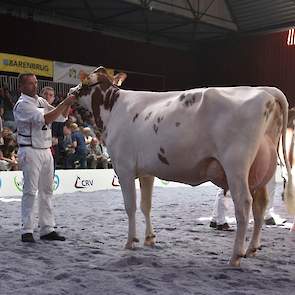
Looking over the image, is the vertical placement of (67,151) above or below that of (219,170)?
below

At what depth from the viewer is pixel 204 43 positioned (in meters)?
21.9

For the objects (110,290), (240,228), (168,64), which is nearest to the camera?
(110,290)

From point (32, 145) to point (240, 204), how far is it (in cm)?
223

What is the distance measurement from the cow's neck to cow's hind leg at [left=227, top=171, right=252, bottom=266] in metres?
1.68

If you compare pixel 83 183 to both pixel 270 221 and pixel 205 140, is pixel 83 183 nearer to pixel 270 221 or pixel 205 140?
pixel 270 221

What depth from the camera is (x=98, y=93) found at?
17.0ft

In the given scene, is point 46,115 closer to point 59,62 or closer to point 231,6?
point 59,62

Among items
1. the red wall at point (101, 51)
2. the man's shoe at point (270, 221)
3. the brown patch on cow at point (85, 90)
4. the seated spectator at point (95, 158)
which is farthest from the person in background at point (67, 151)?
the brown patch on cow at point (85, 90)

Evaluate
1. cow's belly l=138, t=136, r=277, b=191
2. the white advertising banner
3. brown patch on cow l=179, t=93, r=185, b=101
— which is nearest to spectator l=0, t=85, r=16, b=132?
the white advertising banner

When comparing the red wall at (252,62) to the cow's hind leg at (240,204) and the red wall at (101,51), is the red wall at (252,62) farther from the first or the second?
the cow's hind leg at (240,204)

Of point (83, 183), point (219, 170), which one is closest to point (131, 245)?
point (219, 170)

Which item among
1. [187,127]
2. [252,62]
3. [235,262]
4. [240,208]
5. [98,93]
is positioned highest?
[252,62]

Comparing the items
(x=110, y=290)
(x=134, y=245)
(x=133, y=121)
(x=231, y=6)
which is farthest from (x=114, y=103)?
(x=231, y=6)

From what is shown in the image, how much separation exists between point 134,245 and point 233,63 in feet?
57.3
